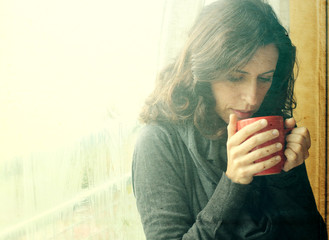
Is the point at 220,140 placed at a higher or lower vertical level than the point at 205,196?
higher

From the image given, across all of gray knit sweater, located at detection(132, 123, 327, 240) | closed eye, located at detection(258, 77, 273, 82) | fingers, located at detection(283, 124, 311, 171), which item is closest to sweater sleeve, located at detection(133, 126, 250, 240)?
gray knit sweater, located at detection(132, 123, 327, 240)

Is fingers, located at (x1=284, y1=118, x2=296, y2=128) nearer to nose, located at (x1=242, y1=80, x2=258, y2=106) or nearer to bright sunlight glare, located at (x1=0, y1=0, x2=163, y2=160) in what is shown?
nose, located at (x1=242, y1=80, x2=258, y2=106)

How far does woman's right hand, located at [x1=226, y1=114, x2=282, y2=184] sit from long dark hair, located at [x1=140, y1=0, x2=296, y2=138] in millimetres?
108

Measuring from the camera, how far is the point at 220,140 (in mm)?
631

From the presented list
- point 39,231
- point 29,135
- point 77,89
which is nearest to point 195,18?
point 77,89

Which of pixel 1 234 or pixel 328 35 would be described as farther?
pixel 328 35

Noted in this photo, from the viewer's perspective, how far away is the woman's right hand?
0.50 metres

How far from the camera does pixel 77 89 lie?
0.59 meters

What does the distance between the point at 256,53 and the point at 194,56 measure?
130 millimetres

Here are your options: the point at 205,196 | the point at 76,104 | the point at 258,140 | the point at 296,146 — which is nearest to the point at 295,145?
the point at 296,146

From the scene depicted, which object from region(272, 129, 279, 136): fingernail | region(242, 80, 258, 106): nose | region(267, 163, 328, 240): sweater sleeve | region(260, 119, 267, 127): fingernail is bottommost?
region(267, 163, 328, 240): sweater sleeve

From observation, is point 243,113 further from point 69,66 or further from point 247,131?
point 69,66

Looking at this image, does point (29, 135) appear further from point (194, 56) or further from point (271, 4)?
point (271, 4)

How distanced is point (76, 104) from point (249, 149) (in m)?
0.36
